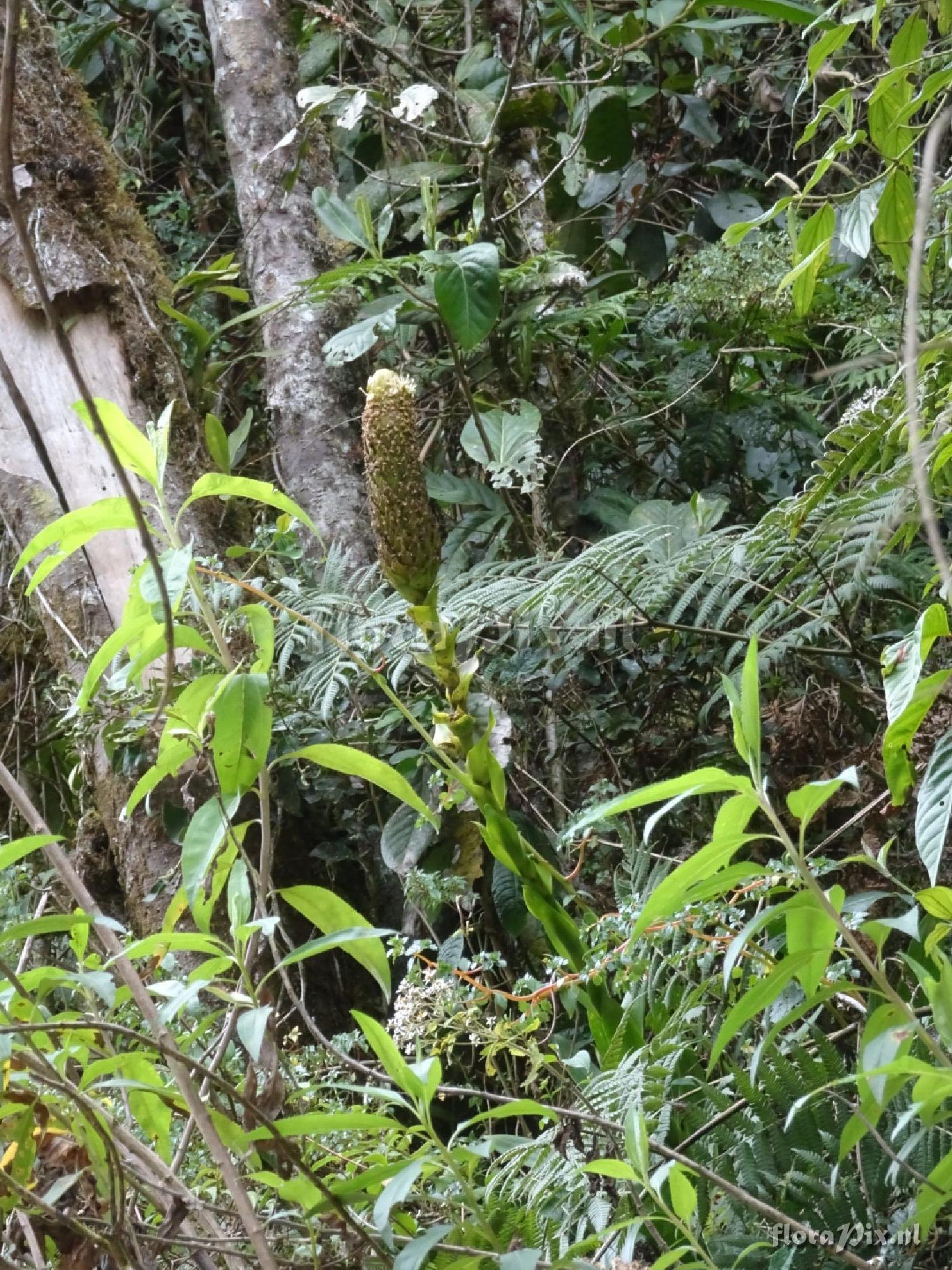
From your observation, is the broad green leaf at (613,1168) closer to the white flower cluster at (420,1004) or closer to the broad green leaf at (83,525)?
the white flower cluster at (420,1004)

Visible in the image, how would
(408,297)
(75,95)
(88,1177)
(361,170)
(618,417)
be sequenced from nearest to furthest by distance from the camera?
(88,1177), (408,297), (75,95), (618,417), (361,170)

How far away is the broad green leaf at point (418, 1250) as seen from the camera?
0.75m

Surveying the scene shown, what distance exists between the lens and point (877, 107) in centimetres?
118

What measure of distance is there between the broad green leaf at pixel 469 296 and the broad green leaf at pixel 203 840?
1.21 m

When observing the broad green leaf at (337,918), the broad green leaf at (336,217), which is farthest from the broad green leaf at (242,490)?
the broad green leaf at (336,217)

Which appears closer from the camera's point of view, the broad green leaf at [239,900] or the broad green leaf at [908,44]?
the broad green leaf at [239,900]

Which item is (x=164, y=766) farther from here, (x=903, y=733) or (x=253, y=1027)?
(x=903, y=733)

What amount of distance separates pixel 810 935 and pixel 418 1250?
317 mm

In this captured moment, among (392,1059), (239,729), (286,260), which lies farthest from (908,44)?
(286,260)

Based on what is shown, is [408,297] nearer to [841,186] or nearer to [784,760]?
[784,760]

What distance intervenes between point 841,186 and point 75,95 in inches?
74.6

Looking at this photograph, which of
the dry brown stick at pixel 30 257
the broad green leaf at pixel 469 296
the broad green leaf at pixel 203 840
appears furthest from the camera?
the broad green leaf at pixel 469 296

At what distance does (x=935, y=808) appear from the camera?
930 millimetres

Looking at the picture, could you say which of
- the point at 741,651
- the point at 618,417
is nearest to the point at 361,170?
the point at 618,417
